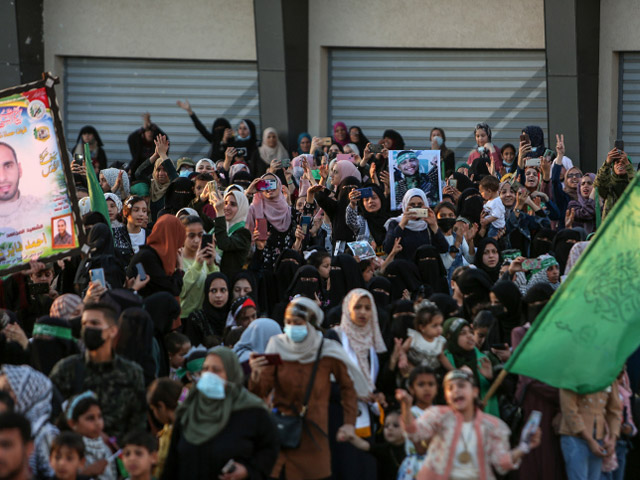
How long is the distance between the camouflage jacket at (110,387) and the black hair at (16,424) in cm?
154

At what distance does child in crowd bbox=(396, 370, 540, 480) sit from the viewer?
7.51m

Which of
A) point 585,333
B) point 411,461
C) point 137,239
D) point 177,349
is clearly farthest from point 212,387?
point 137,239

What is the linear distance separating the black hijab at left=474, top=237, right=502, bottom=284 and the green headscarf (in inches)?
197

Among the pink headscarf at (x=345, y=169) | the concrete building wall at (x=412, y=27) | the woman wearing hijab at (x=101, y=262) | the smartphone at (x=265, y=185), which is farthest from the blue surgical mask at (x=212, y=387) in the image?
the concrete building wall at (x=412, y=27)

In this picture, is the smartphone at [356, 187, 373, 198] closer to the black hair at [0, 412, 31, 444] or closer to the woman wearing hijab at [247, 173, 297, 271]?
the woman wearing hijab at [247, 173, 297, 271]

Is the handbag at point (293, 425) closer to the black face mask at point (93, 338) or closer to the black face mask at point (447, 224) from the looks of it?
the black face mask at point (93, 338)

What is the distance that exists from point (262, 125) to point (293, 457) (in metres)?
13.9

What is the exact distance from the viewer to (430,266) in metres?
12.3

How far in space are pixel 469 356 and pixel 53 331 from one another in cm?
286

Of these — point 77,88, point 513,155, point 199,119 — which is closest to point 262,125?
point 199,119

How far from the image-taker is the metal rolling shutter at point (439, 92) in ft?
68.2

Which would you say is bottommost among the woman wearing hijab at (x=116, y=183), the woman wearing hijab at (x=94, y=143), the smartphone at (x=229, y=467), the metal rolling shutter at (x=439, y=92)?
the smartphone at (x=229, y=467)

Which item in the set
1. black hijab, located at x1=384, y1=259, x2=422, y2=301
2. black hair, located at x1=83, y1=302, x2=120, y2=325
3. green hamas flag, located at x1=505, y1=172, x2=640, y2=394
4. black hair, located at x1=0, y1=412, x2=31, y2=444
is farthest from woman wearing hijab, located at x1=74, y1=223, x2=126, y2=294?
black hair, located at x1=0, y1=412, x2=31, y2=444

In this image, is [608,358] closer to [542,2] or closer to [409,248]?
[409,248]
